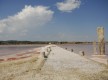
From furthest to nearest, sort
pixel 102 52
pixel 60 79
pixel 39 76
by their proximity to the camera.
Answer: pixel 102 52 → pixel 39 76 → pixel 60 79

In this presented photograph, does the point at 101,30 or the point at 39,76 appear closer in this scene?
the point at 39,76

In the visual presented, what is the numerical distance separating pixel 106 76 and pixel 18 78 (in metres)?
5.02

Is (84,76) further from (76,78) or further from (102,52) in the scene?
(102,52)

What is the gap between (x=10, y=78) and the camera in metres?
13.1

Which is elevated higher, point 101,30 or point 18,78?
point 101,30

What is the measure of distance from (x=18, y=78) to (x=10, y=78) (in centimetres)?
58

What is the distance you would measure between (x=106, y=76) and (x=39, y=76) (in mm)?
3851

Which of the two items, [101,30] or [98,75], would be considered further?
[101,30]

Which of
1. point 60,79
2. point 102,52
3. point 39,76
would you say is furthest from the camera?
point 102,52

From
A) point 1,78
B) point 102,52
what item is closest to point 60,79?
point 1,78

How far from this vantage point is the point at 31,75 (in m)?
13.4

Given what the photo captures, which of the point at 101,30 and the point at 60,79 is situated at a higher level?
the point at 101,30

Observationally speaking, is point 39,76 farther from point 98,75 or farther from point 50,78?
point 98,75

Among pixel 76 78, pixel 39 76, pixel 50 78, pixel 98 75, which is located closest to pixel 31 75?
pixel 39 76
